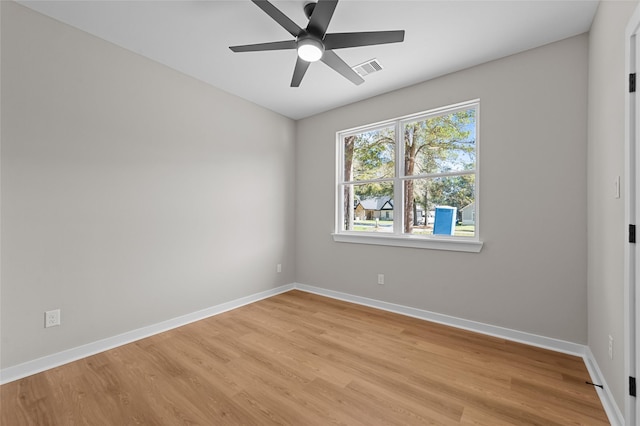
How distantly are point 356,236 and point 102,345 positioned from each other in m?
2.90

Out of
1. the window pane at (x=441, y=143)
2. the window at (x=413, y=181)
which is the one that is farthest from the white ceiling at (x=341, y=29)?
the window at (x=413, y=181)

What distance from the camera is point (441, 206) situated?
10.2 feet

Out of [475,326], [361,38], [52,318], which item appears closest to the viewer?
[361,38]

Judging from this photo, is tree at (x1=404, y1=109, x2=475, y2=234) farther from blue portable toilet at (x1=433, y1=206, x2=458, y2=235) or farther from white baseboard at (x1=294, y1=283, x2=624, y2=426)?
white baseboard at (x1=294, y1=283, x2=624, y2=426)

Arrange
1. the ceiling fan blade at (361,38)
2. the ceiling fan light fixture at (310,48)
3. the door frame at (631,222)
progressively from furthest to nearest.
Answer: the ceiling fan light fixture at (310,48), the ceiling fan blade at (361,38), the door frame at (631,222)

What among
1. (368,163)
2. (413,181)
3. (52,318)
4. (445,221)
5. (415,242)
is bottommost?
(52,318)

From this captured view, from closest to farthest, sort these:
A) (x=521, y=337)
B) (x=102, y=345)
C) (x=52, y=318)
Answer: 1. (x=52, y=318)
2. (x=102, y=345)
3. (x=521, y=337)

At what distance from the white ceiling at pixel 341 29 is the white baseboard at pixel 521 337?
2670mm

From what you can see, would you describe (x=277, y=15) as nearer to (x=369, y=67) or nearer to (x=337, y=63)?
(x=337, y=63)

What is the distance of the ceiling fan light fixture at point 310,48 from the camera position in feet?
6.21

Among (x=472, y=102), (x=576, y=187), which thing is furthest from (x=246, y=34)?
(x=576, y=187)

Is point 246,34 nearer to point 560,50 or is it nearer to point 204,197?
point 204,197

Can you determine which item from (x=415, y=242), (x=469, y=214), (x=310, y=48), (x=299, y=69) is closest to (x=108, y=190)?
(x=299, y=69)

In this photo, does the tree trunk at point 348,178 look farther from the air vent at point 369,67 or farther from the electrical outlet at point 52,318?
the electrical outlet at point 52,318
